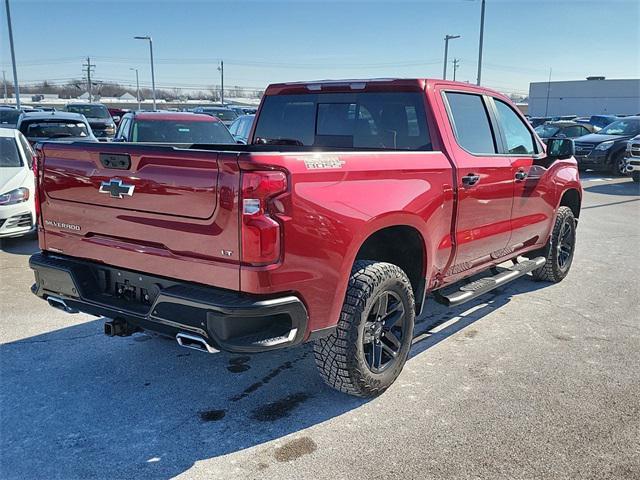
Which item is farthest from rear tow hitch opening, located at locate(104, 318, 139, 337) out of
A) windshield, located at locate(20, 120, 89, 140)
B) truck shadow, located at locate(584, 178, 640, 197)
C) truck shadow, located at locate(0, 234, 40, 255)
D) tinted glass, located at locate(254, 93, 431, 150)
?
truck shadow, located at locate(584, 178, 640, 197)

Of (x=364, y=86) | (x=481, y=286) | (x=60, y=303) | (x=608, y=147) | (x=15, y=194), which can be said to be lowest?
(x=481, y=286)

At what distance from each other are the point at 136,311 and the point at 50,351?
1600mm

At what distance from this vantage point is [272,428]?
3.31 meters

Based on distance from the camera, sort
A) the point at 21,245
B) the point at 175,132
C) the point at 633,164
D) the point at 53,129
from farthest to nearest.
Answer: the point at 633,164 → the point at 53,129 → the point at 175,132 → the point at 21,245

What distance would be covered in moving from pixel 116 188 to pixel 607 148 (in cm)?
1764

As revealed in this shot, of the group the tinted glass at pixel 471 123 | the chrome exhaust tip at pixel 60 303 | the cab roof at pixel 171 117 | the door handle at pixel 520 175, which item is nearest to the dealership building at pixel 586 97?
the cab roof at pixel 171 117

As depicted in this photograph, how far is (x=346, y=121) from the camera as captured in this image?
4539mm

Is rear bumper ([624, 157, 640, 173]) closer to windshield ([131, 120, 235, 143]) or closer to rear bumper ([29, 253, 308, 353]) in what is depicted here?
windshield ([131, 120, 235, 143])

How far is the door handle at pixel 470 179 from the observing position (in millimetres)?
4211

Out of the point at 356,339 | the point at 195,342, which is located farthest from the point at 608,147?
the point at 195,342

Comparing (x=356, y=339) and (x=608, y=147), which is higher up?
(x=608, y=147)

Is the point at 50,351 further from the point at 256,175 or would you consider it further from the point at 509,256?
the point at 509,256

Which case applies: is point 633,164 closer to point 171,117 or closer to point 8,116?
point 171,117

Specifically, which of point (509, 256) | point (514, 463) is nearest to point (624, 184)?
point (509, 256)
